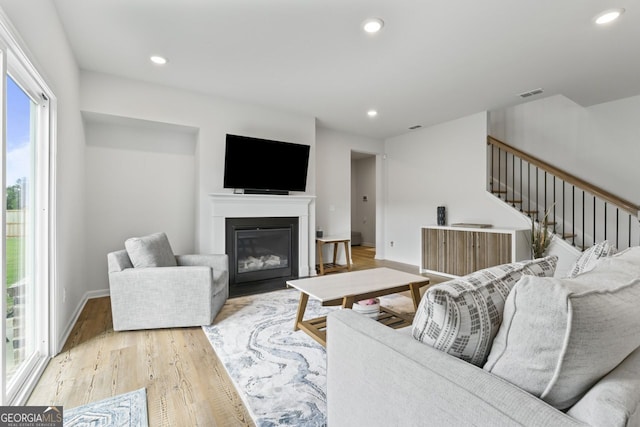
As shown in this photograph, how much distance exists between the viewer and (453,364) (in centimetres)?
80

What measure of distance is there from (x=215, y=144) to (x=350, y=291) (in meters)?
2.77

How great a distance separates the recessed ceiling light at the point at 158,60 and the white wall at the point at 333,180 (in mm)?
2840

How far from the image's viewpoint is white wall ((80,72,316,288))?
333cm

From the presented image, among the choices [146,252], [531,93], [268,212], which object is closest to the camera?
[146,252]

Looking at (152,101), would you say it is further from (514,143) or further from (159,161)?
(514,143)

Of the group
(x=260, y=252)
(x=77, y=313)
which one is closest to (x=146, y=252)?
(x=77, y=313)

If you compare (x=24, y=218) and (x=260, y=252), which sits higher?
(x=24, y=218)

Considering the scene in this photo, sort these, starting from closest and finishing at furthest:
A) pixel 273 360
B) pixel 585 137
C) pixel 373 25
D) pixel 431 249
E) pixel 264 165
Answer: pixel 273 360
pixel 373 25
pixel 264 165
pixel 585 137
pixel 431 249

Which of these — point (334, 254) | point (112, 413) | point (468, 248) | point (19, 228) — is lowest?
point (112, 413)

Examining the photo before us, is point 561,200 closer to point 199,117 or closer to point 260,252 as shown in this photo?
point 260,252

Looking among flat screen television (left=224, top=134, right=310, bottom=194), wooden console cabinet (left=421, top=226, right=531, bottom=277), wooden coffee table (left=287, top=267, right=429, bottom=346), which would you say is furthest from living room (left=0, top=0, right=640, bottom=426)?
wooden coffee table (left=287, top=267, right=429, bottom=346)

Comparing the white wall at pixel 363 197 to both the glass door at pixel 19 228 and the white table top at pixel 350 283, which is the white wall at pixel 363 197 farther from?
the glass door at pixel 19 228

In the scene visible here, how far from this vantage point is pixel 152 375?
1939 mm

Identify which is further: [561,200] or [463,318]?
[561,200]
